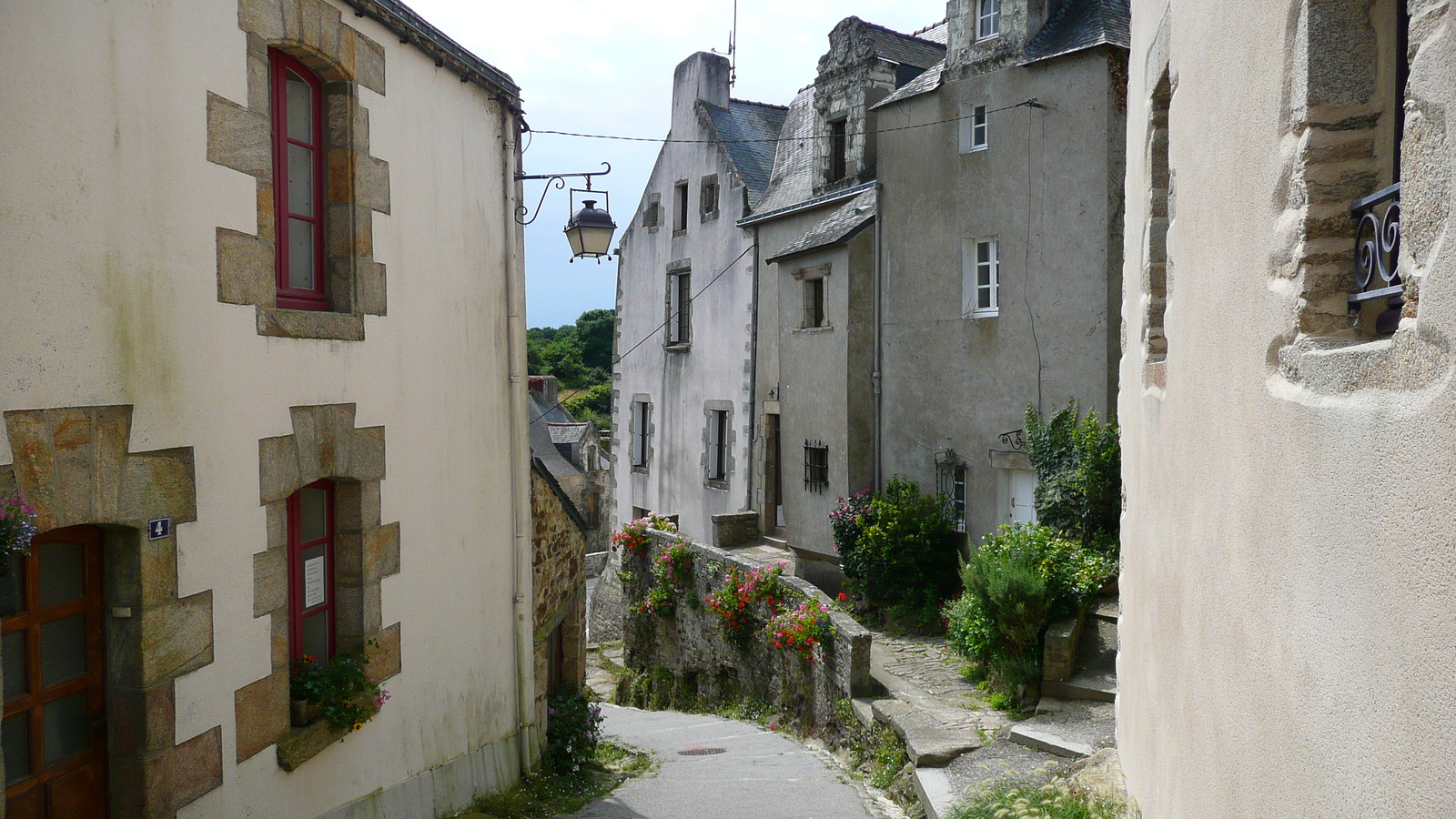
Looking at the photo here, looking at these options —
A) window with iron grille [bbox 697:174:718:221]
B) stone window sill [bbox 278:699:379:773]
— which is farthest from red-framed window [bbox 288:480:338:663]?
window with iron grille [bbox 697:174:718:221]

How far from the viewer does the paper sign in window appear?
5676 mm

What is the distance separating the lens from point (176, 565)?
4457 millimetres

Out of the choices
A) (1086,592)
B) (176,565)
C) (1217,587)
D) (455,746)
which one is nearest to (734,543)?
(1086,592)

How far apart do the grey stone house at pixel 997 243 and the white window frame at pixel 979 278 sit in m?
0.02

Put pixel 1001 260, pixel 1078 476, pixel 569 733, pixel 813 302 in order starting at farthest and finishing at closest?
1. pixel 813 302
2. pixel 1001 260
3. pixel 1078 476
4. pixel 569 733

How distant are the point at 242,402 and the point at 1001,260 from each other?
9161 millimetres

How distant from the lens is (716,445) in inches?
756

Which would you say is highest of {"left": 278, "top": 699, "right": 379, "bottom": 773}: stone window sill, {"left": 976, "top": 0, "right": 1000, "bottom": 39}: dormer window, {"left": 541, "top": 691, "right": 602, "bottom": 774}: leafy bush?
{"left": 976, "top": 0, "right": 1000, "bottom": 39}: dormer window

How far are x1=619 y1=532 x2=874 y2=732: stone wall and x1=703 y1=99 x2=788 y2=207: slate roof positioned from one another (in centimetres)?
718

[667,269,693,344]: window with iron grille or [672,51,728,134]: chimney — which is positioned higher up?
[672,51,728,134]: chimney

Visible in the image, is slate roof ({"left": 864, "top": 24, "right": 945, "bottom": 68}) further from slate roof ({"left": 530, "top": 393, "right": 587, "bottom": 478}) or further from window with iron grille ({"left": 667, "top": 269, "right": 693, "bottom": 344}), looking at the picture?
slate roof ({"left": 530, "top": 393, "right": 587, "bottom": 478})

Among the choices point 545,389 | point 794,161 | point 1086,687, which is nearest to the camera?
point 1086,687

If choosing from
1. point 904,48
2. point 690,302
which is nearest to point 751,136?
point 690,302

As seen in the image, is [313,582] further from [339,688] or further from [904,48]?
[904,48]
